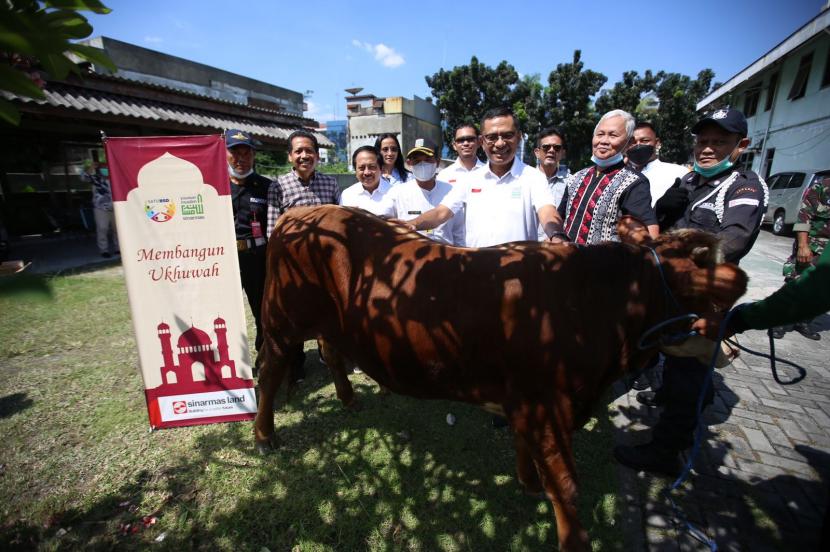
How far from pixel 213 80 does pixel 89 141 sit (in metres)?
9.51

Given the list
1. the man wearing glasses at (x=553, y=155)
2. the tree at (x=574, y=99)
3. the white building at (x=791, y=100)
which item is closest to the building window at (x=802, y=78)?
the white building at (x=791, y=100)

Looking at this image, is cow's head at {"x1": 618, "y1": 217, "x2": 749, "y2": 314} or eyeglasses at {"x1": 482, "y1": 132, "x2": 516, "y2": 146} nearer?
cow's head at {"x1": 618, "y1": 217, "x2": 749, "y2": 314}

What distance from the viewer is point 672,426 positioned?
2732mm

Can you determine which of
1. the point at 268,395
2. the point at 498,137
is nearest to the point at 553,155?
the point at 498,137

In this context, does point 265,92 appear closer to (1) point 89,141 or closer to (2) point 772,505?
(1) point 89,141

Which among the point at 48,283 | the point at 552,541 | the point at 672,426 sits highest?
the point at 48,283

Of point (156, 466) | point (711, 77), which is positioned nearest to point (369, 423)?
point (156, 466)

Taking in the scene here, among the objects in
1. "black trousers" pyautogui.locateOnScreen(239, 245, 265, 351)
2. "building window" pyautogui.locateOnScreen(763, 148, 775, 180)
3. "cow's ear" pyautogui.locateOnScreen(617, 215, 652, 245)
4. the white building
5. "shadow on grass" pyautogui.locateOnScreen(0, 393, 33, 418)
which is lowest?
"shadow on grass" pyautogui.locateOnScreen(0, 393, 33, 418)

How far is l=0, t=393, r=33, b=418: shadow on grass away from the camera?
347 centimetres

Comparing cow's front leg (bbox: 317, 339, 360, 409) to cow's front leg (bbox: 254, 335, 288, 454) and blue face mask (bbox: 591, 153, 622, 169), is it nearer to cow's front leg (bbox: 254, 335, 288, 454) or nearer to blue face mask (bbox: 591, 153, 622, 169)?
cow's front leg (bbox: 254, 335, 288, 454)

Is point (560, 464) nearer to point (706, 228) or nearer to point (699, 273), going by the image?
point (699, 273)

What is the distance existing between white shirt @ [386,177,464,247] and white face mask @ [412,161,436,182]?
12 centimetres

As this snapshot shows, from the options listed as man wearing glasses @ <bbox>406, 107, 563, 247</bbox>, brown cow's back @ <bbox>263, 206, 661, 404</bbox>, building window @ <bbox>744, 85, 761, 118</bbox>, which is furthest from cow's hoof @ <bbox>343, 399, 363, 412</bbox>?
building window @ <bbox>744, 85, 761, 118</bbox>

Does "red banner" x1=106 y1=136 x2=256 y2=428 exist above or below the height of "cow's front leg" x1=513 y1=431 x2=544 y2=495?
above
